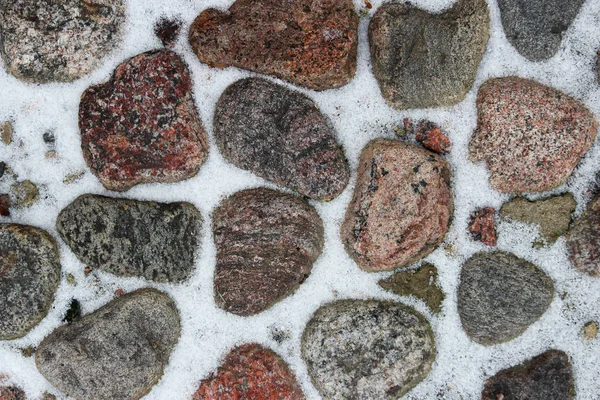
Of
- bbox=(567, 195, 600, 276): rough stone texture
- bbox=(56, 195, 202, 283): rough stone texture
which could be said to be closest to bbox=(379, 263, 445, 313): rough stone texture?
bbox=(567, 195, 600, 276): rough stone texture

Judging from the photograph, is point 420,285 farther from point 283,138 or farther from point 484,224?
point 283,138

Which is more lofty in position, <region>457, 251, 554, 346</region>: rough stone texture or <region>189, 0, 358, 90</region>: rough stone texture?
<region>189, 0, 358, 90</region>: rough stone texture

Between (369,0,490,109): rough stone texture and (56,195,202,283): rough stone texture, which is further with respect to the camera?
(56,195,202,283): rough stone texture

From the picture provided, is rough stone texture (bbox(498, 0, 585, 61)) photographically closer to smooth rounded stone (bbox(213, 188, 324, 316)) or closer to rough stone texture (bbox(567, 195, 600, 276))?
rough stone texture (bbox(567, 195, 600, 276))

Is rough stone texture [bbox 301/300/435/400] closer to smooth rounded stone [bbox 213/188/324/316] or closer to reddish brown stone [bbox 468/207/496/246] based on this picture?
smooth rounded stone [bbox 213/188/324/316]

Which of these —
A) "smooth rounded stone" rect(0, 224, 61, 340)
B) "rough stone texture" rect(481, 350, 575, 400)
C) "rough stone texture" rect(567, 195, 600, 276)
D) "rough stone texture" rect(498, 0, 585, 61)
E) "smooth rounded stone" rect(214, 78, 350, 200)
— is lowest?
"rough stone texture" rect(481, 350, 575, 400)

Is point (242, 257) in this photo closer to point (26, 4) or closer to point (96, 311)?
point (96, 311)

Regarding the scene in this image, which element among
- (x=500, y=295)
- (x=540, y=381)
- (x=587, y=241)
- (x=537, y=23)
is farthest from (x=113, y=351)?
(x=537, y=23)
